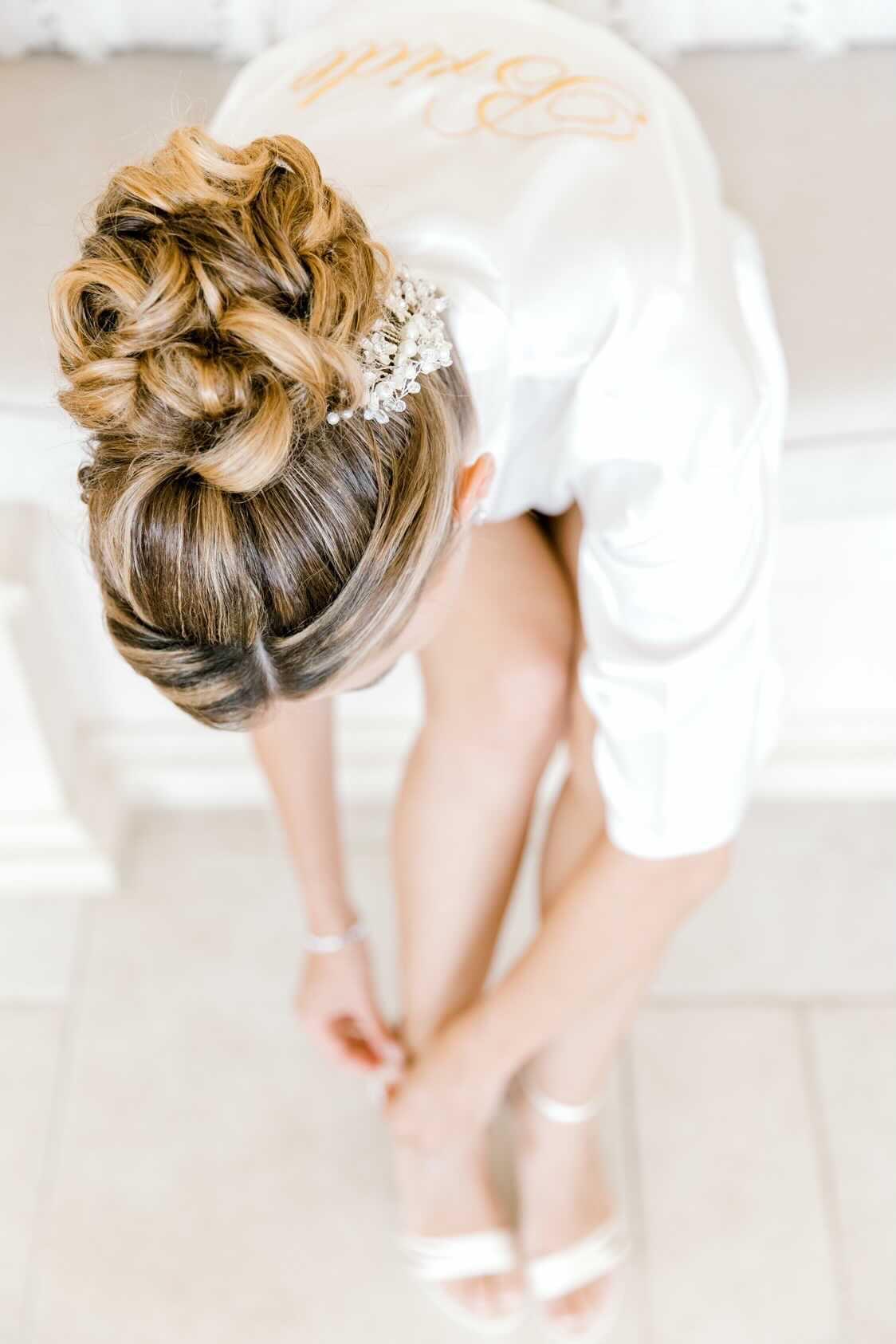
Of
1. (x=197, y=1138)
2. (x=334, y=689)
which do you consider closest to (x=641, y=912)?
(x=334, y=689)

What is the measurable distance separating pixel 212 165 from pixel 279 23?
72cm

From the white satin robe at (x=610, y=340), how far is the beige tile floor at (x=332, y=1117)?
0.50 m

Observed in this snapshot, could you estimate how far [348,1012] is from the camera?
1.17m

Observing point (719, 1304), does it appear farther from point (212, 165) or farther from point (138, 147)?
point (138, 147)

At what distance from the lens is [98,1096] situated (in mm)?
1294

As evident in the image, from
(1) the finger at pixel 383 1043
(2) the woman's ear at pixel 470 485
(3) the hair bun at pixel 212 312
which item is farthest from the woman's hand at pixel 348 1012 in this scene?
(3) the hair bun at pixel 212 312

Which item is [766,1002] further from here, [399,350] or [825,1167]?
[399,350]

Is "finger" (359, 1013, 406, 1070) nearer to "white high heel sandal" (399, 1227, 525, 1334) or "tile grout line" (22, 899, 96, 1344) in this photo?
"white high heel sandal" (399, 1227, 525, 1334)

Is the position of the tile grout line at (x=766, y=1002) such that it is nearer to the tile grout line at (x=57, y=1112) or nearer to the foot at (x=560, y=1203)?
the foot at (x=560, y=1203)

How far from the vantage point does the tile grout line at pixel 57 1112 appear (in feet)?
3.90

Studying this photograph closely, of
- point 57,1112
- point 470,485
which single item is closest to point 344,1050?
point 57,1112

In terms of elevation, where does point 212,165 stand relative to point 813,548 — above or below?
above

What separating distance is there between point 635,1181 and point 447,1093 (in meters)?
0.29

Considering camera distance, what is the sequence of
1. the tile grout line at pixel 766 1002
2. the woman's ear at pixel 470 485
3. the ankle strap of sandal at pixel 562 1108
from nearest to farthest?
the woman's ear at pixel 470 485
the ankle strap of sandal at pixel 562 1108
the tile grout line at pixel 766 1002
